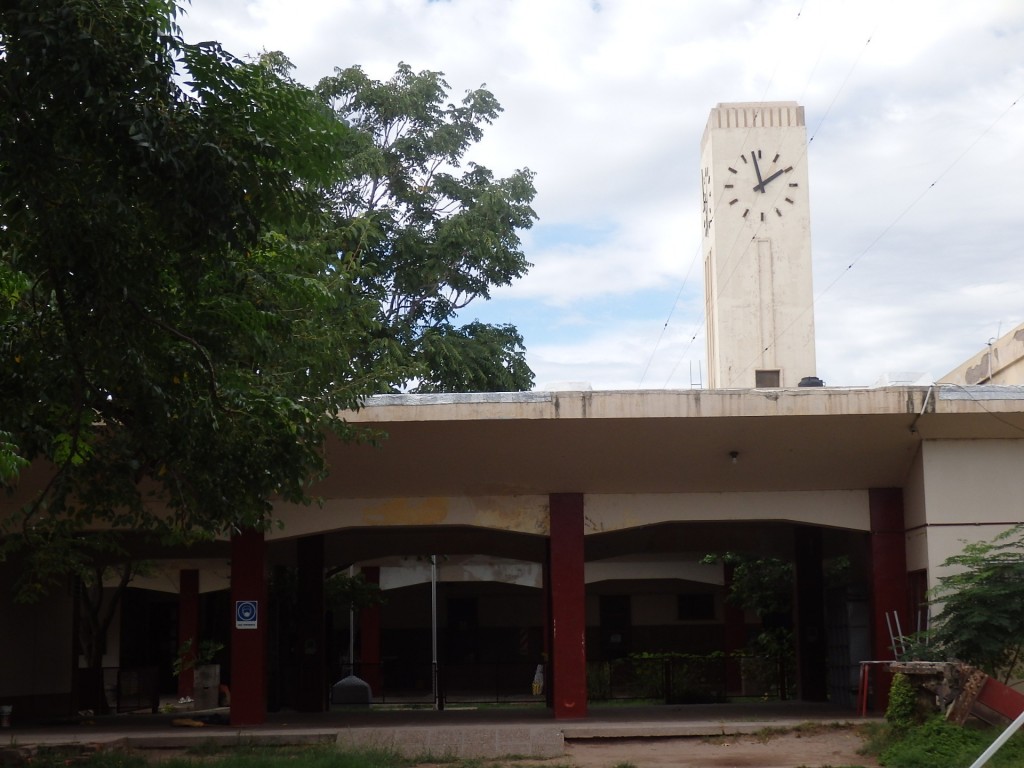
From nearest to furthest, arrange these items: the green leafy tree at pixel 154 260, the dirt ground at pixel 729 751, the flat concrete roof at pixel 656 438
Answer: the green leafy tree at pixel 154 260
the dirt ground at pixel 729 751
the flat concrete roof at pixel 656 438

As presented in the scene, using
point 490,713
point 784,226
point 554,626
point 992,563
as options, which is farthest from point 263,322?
point 784,226

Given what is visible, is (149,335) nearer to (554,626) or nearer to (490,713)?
(554,626)

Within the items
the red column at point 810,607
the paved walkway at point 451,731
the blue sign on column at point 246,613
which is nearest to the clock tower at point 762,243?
the red column at point 810,607

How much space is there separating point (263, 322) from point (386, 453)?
19.0 ft

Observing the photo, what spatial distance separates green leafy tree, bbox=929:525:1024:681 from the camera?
14.4 meters

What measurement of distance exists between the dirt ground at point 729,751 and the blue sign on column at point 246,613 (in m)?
4.92

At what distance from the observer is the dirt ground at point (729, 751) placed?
13883mm

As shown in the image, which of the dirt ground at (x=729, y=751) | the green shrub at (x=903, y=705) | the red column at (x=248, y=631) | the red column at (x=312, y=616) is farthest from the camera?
the red column at (x=312, y=616)

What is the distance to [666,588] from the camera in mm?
37000

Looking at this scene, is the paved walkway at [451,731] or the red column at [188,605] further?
the red column at [188,605]

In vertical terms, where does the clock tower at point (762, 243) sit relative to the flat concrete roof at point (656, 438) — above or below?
above

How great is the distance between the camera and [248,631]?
58.1 ft

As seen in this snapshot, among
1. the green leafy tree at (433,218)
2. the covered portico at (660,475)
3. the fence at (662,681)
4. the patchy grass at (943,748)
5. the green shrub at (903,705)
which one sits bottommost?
the fence at (662,681)

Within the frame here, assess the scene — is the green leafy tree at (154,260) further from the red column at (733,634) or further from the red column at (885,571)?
the red column at (733,634)
